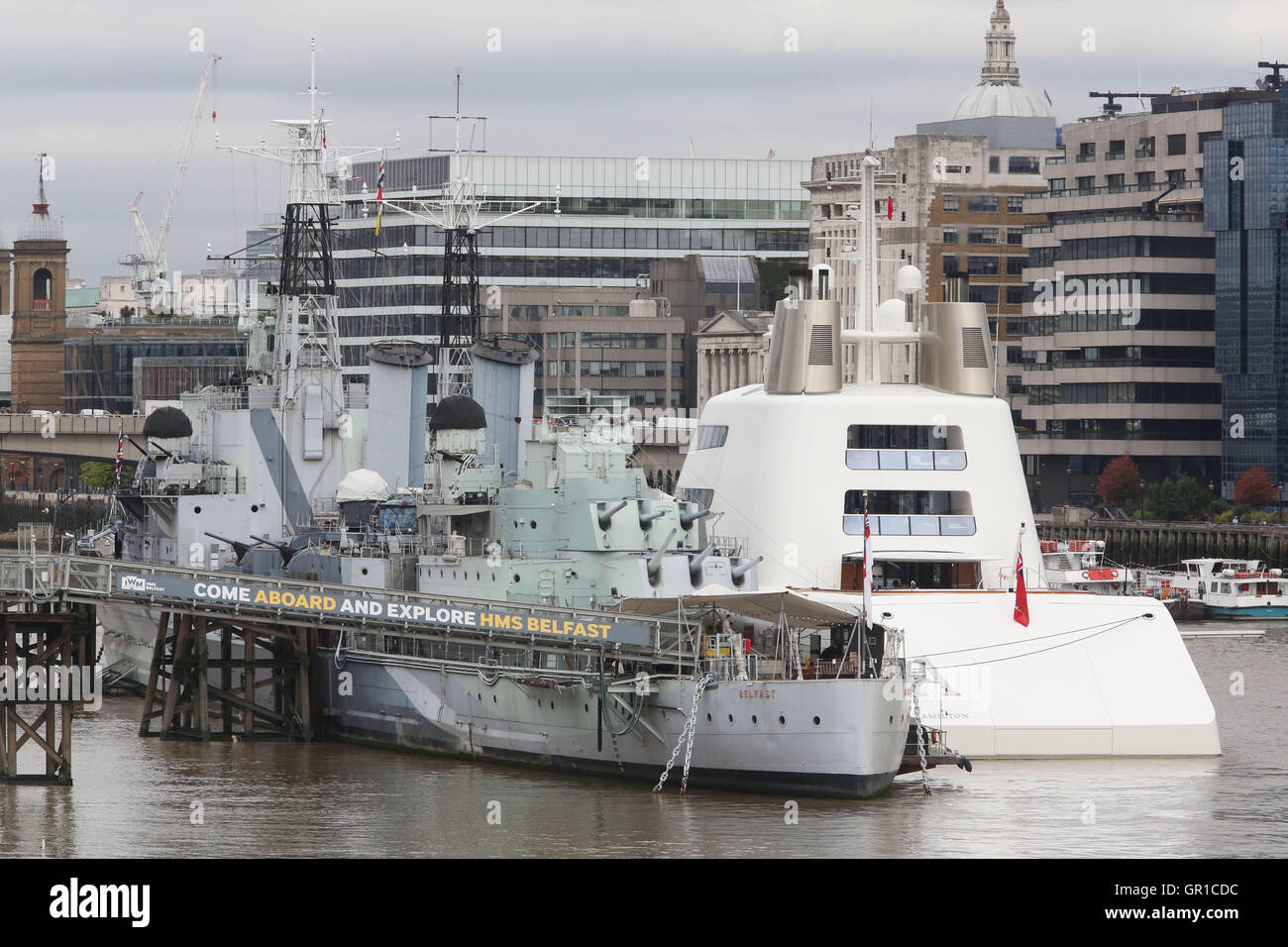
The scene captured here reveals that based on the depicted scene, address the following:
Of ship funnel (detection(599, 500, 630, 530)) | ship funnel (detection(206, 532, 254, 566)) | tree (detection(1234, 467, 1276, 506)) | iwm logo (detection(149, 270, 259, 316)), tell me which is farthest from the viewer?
iwm logo (detection(149, 270, 259, 316))

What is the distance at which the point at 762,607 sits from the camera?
50.1m

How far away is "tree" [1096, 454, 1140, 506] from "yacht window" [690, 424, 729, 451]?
66679mm

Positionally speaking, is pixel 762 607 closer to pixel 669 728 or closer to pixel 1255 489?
pixel 669 728

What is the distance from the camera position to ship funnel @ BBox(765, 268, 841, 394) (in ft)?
201

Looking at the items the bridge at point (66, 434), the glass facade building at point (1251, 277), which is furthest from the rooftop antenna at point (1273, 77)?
the bridge at point (66, 434)

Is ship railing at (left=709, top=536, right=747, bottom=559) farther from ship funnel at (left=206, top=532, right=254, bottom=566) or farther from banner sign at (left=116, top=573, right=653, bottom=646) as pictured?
ship funnel at (left=206, top=532, right=254, bottom=566)

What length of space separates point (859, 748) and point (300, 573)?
21.1m

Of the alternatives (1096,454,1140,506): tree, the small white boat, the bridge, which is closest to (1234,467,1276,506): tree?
(1096,454,1140,506): tree

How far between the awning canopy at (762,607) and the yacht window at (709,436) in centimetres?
1377

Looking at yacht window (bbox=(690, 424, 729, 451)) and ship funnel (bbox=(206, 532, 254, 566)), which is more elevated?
yacht window (bbox=(690, 424, 729, 451))

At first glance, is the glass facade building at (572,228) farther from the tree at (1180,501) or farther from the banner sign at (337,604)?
the banner sign at (337,604)

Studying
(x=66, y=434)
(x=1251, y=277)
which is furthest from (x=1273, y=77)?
(x=66, y=434)

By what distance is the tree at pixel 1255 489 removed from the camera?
123312 millimetres

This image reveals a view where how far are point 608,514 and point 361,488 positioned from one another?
1074cm
